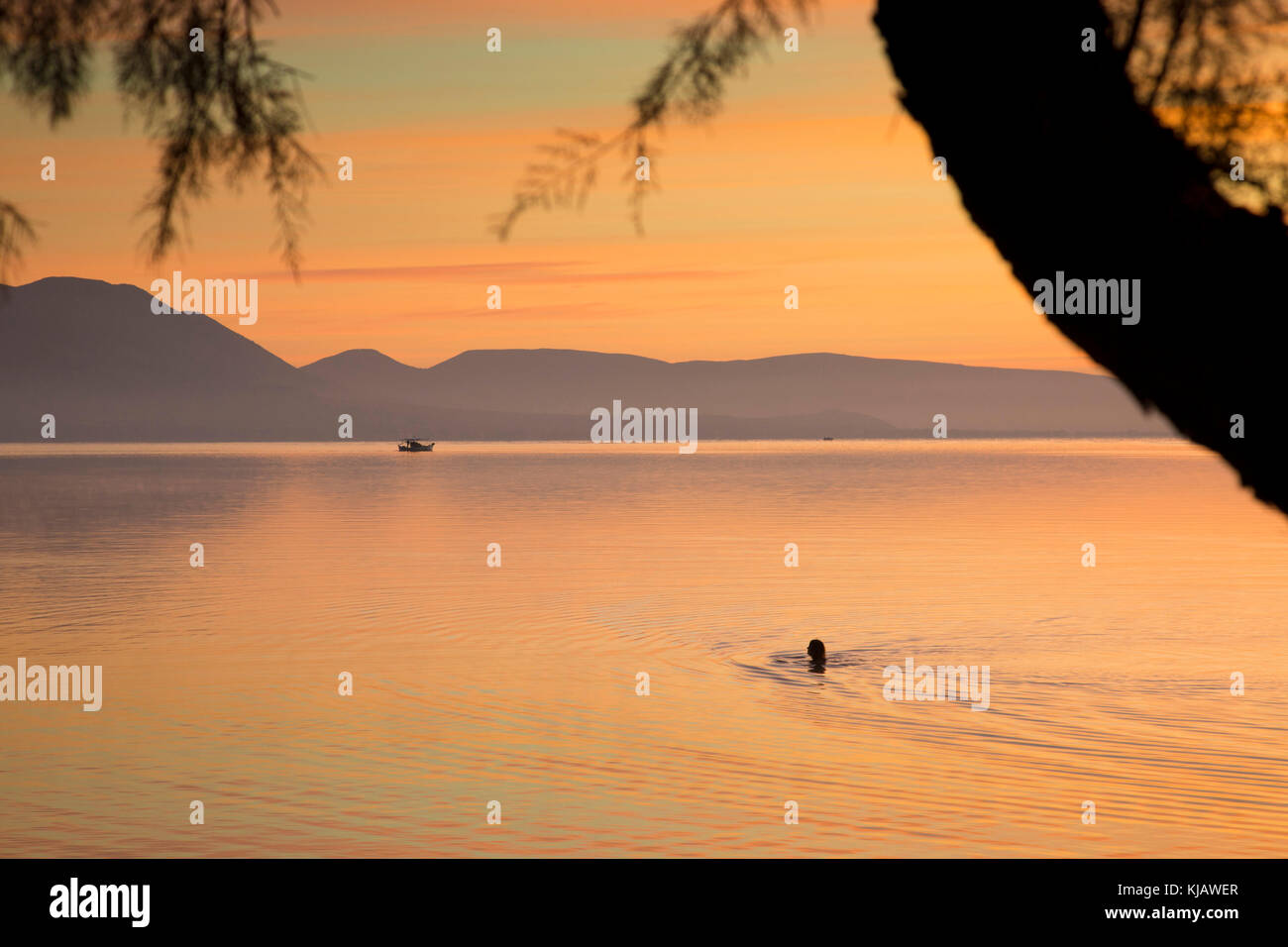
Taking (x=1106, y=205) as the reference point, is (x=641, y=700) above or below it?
below

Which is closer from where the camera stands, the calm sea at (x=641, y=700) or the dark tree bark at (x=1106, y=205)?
the dark tree bark at (x=1106, y=205)

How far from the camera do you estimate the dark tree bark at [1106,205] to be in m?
2.98

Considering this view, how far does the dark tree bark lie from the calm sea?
2.33 feet

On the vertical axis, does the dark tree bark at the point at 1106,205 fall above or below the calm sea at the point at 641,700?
above

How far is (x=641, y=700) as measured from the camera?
20156 millimetres

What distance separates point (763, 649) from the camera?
25.0m

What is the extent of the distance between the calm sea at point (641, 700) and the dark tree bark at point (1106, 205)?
0.71 metres

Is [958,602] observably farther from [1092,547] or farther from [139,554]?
[139,554]

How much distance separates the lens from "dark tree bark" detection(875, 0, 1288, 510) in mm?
2977

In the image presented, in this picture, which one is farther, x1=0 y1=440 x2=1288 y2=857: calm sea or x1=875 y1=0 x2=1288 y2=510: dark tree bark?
x1=0 y1=440 x2=1288 y2=857: calm sea

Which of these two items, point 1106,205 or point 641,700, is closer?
point 1106,205

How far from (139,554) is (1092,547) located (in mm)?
33047

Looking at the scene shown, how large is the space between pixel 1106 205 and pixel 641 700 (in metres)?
17.6

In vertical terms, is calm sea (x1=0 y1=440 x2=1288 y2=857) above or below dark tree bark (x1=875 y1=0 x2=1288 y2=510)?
below
